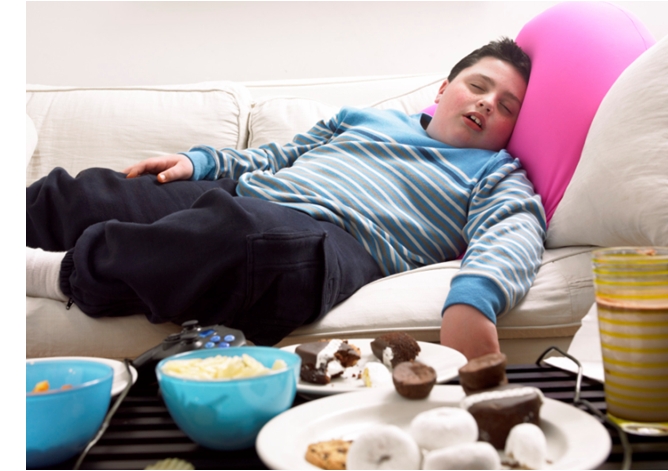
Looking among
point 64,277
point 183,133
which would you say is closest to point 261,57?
point 183,133

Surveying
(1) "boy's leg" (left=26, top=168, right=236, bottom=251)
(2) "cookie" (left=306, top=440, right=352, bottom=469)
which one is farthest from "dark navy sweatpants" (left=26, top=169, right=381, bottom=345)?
(2) "cookie" (left=306, top=440, right=352, bottom=469)

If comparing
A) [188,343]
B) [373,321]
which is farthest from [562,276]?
[188,343]

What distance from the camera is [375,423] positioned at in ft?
1.54

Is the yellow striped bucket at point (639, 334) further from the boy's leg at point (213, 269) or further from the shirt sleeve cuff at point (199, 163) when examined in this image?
the shirt sleeve cuff at point (199, 163)

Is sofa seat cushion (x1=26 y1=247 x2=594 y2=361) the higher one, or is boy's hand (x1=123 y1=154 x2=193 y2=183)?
boy's hand (x1=123 y1=154 x2=193 y2=183)

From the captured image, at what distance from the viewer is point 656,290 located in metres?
0.46

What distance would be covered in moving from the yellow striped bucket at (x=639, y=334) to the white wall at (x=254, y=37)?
1.82 metres

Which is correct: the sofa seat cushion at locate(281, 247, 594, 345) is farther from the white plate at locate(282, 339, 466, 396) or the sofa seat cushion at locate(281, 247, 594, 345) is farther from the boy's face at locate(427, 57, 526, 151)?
the boy's face at locate(427, 57, 526, 151)

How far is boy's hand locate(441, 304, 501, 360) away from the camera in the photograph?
2.79ft

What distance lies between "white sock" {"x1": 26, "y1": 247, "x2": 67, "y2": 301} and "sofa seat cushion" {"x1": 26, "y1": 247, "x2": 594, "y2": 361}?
0.01m
